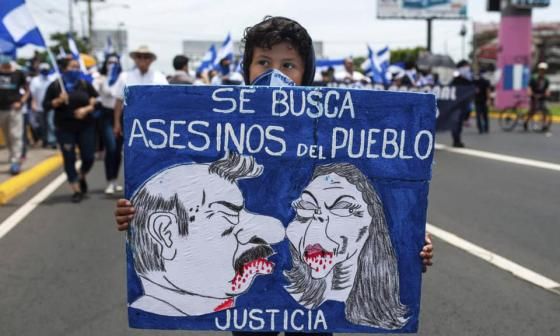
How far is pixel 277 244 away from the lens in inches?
104

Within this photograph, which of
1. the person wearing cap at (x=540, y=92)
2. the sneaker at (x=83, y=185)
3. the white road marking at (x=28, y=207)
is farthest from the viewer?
the person wearing cap at (x=540, y=92)

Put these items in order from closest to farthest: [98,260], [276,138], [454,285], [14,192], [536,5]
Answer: [276,138], [454,285], [98,260], [14,192], [536,5]

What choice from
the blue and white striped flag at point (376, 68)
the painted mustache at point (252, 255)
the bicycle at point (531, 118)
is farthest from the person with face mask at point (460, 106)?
the painted mustache at point (252, 255)

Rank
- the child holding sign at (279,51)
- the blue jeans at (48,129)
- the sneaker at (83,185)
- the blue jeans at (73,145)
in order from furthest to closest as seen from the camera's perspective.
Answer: the blue jeans at (48,129), the sneaker at (83,185), the blue jeans at (73,145), the child holding sign at (279,51)

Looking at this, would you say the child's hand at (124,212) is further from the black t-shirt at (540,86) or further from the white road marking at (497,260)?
the black t-shirt at (540,86)

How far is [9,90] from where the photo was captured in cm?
1305

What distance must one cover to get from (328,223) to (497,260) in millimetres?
4338

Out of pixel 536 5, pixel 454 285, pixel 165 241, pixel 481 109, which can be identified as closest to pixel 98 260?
pixel 454 285

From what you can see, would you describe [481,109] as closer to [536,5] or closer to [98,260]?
[536,5]

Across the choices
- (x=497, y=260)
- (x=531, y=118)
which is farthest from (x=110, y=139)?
(x=531, y=118)

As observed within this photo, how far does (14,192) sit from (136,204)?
9120mm

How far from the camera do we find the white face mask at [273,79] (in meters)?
2.79

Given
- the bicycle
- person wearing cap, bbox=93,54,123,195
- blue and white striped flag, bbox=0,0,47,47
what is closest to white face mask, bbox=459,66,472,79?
the bicycle

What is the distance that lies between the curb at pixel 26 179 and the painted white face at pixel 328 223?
27.7 feet
